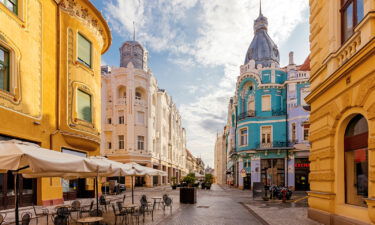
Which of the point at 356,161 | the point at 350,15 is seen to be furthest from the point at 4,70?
the point at 356,161

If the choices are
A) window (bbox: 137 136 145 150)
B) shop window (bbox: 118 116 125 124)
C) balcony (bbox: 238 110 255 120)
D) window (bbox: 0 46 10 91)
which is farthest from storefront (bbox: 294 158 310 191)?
window (bbox: 0 46 10 91)

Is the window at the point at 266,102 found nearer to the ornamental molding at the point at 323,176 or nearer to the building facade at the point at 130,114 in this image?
the building facade at the point at 130,114

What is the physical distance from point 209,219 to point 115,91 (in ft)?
101

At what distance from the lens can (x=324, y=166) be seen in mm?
10117

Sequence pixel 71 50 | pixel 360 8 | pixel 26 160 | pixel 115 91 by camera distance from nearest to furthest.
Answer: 1. pixel 26 160
2. pixel 360 8
3. pixel 71 50
4. pixel 115 91

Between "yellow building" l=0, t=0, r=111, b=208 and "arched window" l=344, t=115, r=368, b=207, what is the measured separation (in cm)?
1325

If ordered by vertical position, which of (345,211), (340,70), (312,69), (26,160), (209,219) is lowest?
(209,219)

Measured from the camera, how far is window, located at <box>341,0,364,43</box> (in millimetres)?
8867

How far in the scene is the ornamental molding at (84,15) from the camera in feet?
53.9

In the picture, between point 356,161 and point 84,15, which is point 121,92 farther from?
point 356,161

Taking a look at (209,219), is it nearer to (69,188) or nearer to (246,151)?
(69,188)

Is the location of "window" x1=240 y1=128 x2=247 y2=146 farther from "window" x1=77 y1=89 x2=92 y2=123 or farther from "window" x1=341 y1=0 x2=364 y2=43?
"window" x1=341 y1=0 x2=364 y2=43

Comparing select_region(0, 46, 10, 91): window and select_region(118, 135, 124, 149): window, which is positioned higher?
select_region(0, 46, 10, 91): window

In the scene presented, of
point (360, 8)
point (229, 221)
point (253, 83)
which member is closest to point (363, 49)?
point (360, 8)
